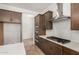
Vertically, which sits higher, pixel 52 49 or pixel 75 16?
pixel 75 16

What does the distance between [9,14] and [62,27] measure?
148cm

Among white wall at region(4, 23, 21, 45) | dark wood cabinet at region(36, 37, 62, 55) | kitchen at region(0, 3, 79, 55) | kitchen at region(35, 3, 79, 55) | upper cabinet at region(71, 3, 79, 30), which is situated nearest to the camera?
upper cabinet at region(71, 3, 79, 30)

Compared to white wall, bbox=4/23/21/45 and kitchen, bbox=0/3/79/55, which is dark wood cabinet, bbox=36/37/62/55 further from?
white wall, bbox=4/23/21/45

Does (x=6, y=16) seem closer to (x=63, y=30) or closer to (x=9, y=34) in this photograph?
(x=9, y=34)

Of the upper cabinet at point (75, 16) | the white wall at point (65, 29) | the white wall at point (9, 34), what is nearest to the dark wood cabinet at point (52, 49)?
the white wall at point (65, 29)

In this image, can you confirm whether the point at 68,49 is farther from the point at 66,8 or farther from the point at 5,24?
the point at 5,24

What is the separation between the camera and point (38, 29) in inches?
150

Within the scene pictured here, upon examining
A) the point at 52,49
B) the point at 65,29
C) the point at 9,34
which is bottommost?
the point at 52,49

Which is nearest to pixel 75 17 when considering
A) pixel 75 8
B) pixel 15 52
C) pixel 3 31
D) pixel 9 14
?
pixel 75 8

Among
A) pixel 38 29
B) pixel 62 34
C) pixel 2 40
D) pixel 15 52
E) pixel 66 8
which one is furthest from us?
pixel 38 29

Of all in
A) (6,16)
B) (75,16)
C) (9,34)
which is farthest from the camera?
(6,16)

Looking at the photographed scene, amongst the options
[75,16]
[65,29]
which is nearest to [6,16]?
[65,29]

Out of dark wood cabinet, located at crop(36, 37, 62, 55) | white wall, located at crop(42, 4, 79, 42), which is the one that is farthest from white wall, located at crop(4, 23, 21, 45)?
white wall, located at crop(42, 4, 79, 42)

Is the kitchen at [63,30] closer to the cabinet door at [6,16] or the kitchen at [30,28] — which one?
the kitchen at [30,28]
